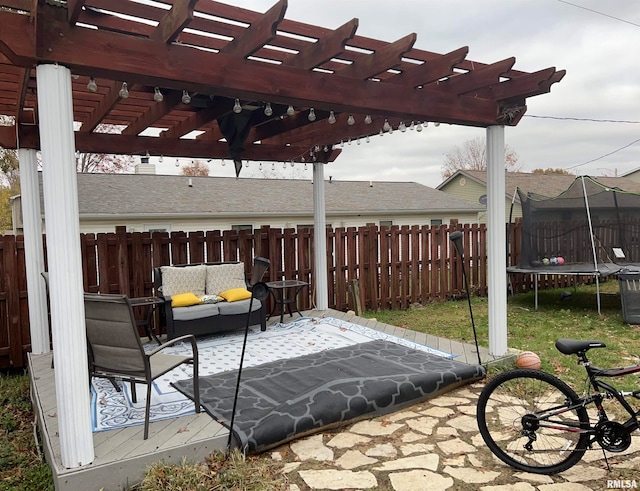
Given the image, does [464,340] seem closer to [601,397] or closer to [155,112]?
[601,397]

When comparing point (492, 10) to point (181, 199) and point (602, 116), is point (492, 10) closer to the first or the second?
point (181, 199)

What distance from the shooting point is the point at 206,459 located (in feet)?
9.49

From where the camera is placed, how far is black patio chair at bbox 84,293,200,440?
2975mm

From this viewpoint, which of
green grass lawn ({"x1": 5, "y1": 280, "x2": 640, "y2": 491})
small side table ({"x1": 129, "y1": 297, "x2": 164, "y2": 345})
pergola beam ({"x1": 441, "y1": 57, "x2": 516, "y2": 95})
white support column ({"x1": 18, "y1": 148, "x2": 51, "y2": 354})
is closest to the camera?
green grass lawn ({"x1": 5, "y1": 280, "x2": 640, "y2": 491})

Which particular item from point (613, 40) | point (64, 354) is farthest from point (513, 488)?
point (613, 40)

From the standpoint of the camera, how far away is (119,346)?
310cm

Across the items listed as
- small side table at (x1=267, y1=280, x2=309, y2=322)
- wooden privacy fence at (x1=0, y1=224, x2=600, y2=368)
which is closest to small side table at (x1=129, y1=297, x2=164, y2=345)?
wooden privacy fence at (x1=0, y1=224, x2=600, y2=368)

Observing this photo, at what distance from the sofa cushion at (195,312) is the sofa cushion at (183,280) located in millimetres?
316

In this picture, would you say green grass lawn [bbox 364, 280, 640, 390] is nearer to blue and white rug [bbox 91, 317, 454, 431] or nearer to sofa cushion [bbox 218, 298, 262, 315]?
blue and white rug [bbox 91, 317, 454, 431]

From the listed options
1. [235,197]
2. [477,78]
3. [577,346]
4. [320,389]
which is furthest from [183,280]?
[235,197]

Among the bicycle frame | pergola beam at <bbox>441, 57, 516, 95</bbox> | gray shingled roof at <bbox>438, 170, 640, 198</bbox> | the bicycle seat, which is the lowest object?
the bicycle frame

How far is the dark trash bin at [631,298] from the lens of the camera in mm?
6734

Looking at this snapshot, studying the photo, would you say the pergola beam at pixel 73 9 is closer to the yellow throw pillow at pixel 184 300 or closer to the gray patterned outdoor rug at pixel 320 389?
the gray patterned outdoor rug at pixel 320 389

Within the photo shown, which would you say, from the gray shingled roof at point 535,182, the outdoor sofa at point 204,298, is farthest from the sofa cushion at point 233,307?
the gray shingled roof at point 535,182
